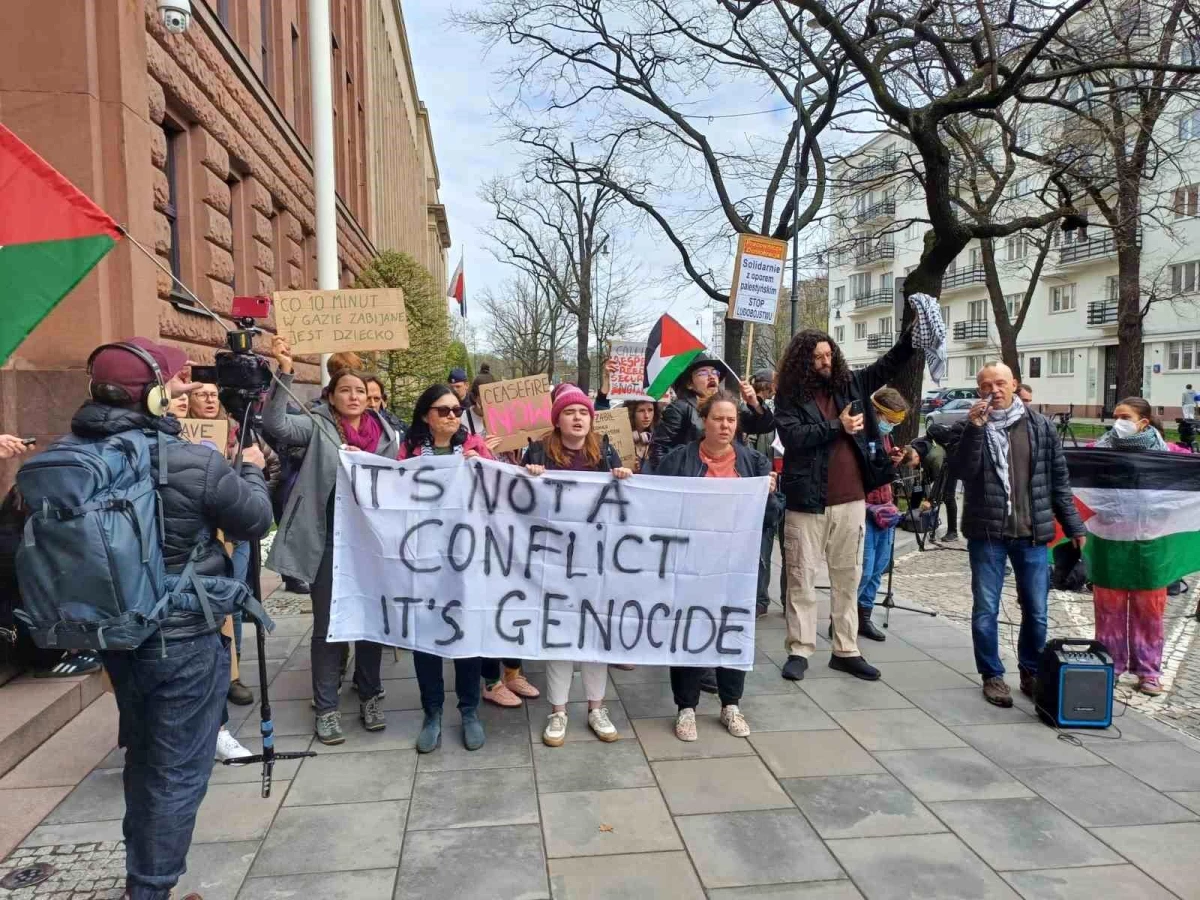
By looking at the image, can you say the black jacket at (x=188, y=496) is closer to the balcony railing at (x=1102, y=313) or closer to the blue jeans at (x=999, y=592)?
the blue jeans at (x=999, y=592)

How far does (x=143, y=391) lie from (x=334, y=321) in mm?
2087

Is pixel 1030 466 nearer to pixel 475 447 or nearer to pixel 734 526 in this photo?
pixel 734 526

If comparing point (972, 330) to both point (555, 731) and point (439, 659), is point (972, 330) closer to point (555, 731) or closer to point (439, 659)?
point (555, 731)

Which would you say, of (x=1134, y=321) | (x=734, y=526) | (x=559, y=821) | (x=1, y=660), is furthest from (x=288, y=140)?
(x=1134, y=321)

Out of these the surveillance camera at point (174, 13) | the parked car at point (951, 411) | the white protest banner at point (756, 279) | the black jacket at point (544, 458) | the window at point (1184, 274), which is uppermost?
the window at point (1184, 274)

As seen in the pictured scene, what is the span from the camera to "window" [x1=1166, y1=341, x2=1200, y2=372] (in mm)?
36253

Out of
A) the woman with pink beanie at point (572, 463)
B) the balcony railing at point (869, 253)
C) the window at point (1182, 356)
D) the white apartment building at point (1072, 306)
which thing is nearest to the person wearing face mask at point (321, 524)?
the woman with pink beanie at point (572, 463)

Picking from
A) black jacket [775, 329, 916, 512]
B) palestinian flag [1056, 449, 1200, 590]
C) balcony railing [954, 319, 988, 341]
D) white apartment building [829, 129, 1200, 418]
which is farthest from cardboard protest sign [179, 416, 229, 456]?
balcony railing [954, 319, 988, 341]

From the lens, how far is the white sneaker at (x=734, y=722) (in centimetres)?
437

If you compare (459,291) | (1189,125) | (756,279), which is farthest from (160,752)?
(1189,125)

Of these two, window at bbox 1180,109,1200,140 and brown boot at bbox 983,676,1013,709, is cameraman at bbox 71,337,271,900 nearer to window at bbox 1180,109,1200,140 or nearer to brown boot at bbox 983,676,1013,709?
brown boot at bbox 983,676,1013,709

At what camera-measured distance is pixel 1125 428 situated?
6594mm

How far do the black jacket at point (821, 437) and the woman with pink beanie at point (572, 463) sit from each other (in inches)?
50.2

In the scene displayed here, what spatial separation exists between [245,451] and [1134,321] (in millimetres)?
→ 19888
